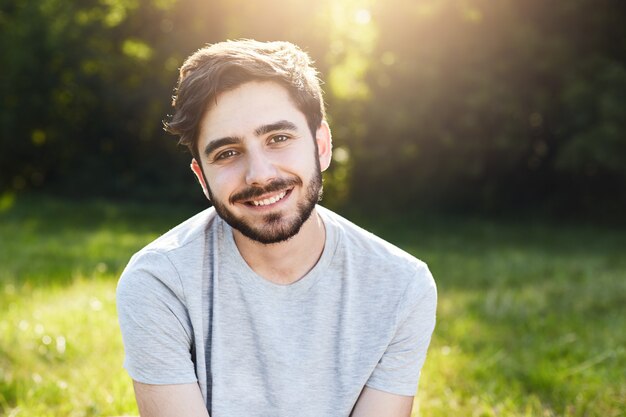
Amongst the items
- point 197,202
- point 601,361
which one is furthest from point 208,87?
point 197,202

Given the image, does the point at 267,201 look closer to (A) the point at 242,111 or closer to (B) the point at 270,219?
(B) the point at 270,219

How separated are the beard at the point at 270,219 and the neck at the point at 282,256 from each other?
4cm

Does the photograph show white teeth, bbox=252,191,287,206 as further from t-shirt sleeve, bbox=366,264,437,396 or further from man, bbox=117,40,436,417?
t-shirt sleeve, bbox=366,264,437,396

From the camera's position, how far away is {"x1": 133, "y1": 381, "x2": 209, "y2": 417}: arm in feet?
8.02

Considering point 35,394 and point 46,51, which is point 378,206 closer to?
point 46,51

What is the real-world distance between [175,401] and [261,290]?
47cm

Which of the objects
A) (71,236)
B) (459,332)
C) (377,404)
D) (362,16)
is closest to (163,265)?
(377,404)

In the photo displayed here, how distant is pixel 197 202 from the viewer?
18516mm

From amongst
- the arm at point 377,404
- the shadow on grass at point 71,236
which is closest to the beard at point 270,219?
the arm at point 377,404

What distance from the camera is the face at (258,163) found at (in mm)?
2592

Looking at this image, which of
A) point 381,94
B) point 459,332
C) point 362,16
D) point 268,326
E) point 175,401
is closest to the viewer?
point 175,401

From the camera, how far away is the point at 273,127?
2.61 metres

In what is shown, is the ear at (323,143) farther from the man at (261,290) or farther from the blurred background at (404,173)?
the blurred background at (404,173)

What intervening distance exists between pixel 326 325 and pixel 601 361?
2.65 m
